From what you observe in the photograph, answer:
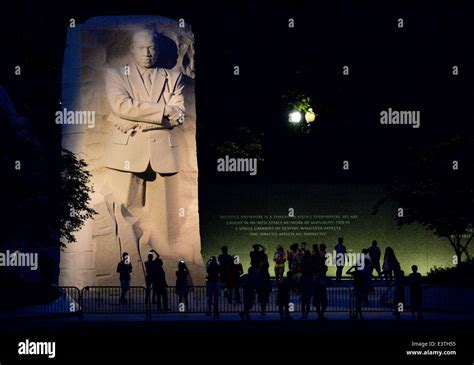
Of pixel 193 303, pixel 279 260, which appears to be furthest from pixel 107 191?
pixel 279 260

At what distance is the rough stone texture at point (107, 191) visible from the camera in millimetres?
38594

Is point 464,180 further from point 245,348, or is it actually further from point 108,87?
point 245,348

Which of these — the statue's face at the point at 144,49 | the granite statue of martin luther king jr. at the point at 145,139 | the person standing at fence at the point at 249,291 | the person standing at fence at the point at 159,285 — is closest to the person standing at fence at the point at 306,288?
the person standing at fence at the point at 249,291

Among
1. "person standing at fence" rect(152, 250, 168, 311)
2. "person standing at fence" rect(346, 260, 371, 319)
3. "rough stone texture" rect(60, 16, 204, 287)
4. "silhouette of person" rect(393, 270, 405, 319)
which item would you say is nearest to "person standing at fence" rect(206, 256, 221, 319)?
"person standing at fence" rect(152, 250, 168, 311)

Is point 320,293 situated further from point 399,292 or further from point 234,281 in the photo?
point 234,281

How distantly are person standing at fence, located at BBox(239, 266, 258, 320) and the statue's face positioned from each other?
8459 millimetres

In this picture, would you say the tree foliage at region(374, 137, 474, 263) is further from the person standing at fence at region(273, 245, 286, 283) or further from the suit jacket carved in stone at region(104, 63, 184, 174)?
the suit jacket carved in stone at region(104, 63, 184, 174)

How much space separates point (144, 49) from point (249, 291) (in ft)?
30.7

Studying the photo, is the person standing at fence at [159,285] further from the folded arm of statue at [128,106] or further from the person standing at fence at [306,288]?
the folded arm of statue at [128,106]

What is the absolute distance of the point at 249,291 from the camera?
32719 mm

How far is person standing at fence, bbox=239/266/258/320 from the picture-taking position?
1277 inches

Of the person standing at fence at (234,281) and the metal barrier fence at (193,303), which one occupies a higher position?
the person standing at fence at (234,281)

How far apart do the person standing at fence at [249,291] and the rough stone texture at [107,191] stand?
251 inches

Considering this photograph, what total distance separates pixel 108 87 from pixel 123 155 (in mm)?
2030
